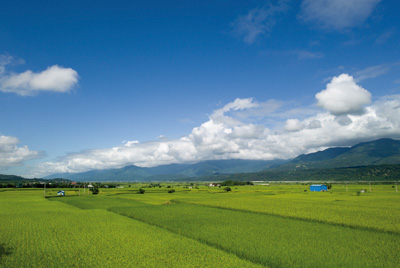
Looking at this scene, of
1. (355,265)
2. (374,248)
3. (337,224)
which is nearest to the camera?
(355,265)

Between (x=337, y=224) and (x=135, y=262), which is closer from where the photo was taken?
(x=135, y=262)

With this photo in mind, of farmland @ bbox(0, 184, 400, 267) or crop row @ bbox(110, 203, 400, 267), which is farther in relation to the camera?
farmland @ bbox(0, 184, 400, 267)

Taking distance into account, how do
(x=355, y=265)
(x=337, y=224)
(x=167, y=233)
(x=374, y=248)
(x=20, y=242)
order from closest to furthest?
1. (x=355, y=265)
2. (x=374, y=248)
3. (x=20, y=242)
4. (x=167, y=233)
5. (x=337, y=224)

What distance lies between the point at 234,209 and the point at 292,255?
26.4m

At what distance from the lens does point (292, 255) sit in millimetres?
16328

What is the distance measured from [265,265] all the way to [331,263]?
371 centimetres

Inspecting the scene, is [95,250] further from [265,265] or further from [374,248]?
[374,248]

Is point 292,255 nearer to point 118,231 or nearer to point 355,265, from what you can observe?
point 355,265

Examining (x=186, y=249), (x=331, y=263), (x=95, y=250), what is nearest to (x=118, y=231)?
(x=95, y=250)

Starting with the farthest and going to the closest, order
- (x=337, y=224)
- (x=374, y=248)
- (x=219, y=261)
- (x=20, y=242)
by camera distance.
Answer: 1. (x=337, y=224)
2. (x=20, y=242)
3. (x=374, y=248)
4. (x=219, y=261)

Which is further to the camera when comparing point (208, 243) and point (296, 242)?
point (208, 243)

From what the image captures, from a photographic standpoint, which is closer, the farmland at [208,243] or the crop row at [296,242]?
the crop row at [296,242]

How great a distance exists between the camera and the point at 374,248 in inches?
701

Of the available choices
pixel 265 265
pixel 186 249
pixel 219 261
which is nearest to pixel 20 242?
pixel 186 249
